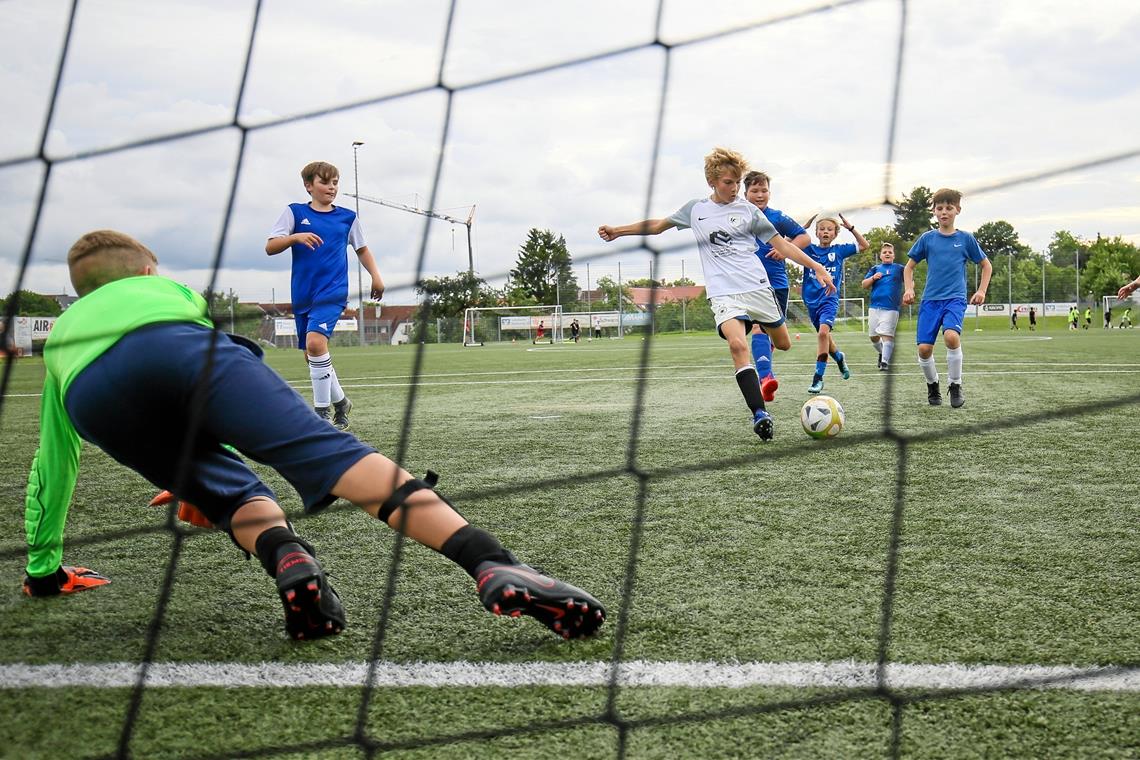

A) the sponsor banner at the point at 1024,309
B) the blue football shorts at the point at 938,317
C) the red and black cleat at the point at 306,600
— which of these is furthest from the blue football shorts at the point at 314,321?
the sponsor banner at the point at 1024,309

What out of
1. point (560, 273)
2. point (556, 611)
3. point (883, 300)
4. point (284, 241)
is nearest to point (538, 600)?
point (556, 611)

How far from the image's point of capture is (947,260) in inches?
250

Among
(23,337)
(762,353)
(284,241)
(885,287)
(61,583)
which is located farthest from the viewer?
(885,287)

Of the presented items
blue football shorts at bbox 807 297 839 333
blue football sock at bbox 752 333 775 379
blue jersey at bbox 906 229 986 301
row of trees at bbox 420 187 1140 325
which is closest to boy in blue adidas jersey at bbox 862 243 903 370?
blue football shorts at bbox 807 297 839 333

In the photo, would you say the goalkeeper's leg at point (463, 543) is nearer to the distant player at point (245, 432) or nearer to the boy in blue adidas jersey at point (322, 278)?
the distant player at point (245, 432)

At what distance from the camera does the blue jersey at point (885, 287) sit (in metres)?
8.58

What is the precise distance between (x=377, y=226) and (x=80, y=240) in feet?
3.56

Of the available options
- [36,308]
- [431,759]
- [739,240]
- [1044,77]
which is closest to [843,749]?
[431,759]

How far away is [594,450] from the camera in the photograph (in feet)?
14.7

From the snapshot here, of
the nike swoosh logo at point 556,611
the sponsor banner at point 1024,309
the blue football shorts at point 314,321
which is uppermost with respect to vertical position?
the sponsor banner at point 1024,309

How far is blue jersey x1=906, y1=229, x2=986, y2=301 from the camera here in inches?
248

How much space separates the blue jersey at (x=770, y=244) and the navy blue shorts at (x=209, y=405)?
13.0 feet

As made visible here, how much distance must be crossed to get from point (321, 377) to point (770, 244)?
2699 mm

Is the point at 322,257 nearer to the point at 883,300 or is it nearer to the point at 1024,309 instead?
the point at 883,300
